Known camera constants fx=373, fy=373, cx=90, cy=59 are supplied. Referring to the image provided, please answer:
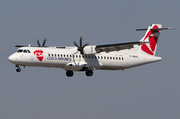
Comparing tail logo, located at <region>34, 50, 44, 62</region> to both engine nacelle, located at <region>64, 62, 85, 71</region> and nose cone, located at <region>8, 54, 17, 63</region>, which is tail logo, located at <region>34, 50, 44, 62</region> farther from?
engine nacelle, located at <region>64, 62, 85, 71</region>

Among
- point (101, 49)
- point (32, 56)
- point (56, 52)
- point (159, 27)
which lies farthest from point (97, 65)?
point (159, 27)

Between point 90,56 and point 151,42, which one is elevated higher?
point 151,42

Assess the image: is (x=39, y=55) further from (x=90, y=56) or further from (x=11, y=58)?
(x=90, y=56)

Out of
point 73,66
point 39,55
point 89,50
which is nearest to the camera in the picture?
point 39,55

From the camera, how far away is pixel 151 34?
126ft

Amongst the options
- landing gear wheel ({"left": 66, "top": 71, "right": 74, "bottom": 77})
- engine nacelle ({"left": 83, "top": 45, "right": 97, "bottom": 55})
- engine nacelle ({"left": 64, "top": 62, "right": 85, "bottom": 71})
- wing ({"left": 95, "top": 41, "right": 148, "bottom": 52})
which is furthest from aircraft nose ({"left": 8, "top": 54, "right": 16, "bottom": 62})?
wing ({"left": 95, "top": 41, "right": 148, "bottom": 52})

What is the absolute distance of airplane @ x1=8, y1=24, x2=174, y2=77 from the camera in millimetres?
31953

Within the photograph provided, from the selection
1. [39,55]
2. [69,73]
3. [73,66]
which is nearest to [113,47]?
[73,66]

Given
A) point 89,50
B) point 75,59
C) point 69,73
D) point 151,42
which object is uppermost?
point 151,42

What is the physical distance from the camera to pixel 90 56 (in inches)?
1359

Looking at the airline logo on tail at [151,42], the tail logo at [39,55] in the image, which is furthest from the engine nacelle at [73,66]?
the airline logo on tail at [151,42]

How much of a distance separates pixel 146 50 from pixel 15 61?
13.9 m

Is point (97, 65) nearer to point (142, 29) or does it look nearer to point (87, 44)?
point (87, 44)

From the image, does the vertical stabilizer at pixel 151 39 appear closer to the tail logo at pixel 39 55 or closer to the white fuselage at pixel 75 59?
the white fuselage at pixel 75 59
